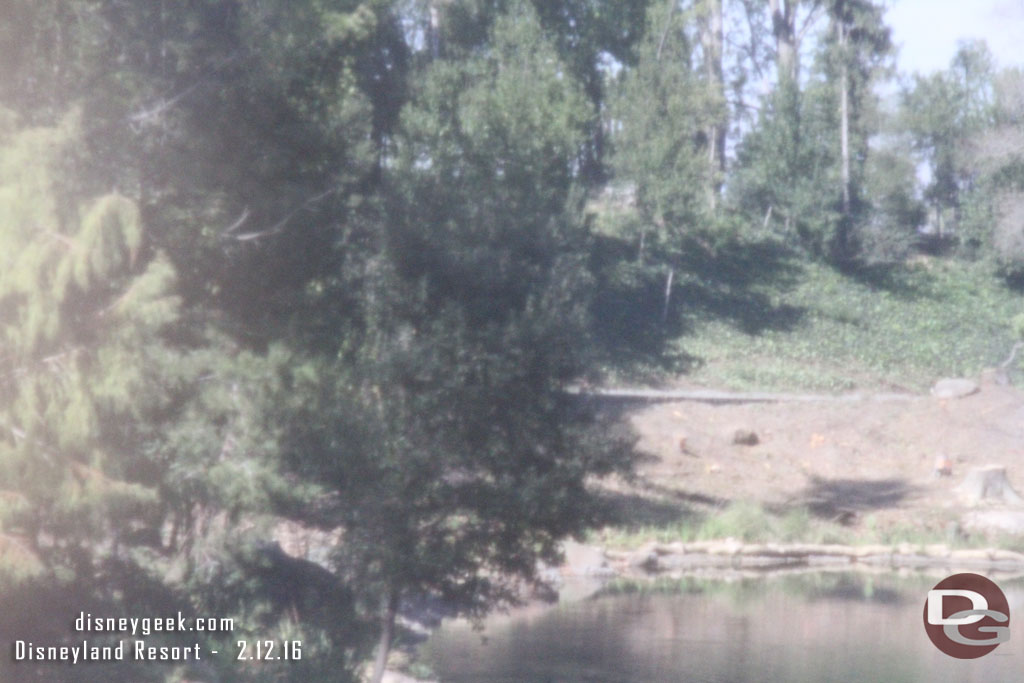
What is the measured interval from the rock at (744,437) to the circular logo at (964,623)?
1296 cm

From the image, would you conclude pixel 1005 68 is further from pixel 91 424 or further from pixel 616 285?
pixel 91 424

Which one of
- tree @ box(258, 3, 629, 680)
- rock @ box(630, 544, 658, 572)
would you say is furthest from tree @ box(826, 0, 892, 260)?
tree @ box(258, 3, 629, 680)

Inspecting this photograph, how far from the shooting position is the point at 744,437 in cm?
2656

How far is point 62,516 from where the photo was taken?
7.61 meters

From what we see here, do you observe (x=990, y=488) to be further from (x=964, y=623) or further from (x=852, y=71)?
(x=852, y=71)

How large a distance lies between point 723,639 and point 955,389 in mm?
19434

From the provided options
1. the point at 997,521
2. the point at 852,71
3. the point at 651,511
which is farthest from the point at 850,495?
the point at 852,71

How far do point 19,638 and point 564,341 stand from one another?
462 cm

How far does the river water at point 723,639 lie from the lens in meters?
12.2

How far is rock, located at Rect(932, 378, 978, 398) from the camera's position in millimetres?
30656

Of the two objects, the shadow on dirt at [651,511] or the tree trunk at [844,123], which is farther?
the tree trunk at [844,123]

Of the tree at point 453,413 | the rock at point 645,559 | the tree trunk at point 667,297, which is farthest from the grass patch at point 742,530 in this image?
the tree trunk at point 667,297

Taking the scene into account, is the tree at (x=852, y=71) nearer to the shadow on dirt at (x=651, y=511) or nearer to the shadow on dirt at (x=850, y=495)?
the shadow on dirt at (x=850, y=495)

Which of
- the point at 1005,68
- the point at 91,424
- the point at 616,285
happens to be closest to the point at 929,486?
the point at 616,285
